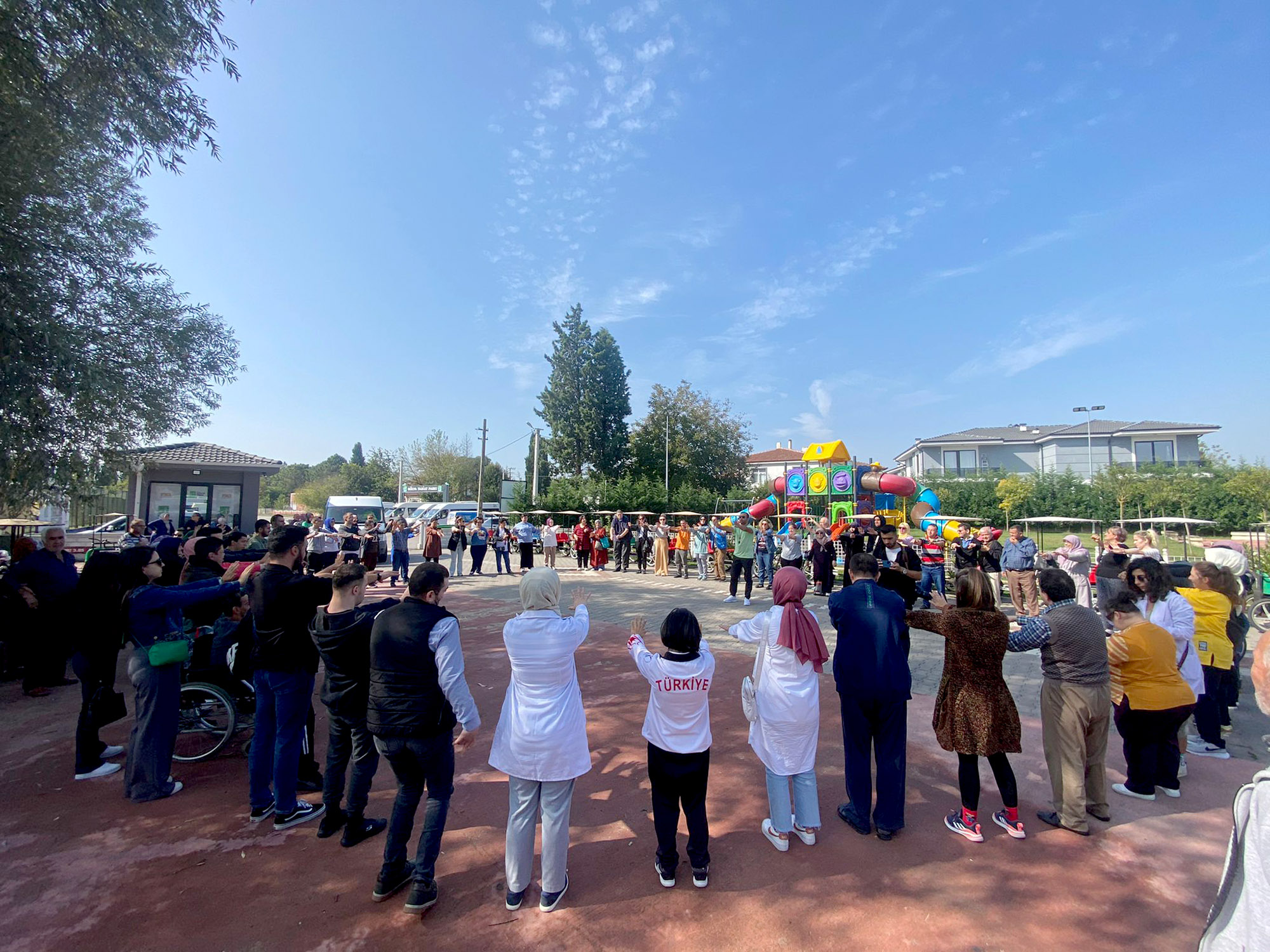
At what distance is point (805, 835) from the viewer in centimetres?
321

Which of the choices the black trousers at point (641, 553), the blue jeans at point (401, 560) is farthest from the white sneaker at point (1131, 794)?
the black trousers at point (641, 553)

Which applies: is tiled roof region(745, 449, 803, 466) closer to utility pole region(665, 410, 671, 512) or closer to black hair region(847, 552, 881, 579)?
utility pole region(665, 410, 671, 512)

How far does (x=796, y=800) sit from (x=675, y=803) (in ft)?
2.85

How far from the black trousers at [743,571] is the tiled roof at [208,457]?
17262 millimetres

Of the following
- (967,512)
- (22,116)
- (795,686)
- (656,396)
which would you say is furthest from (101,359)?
(967,512)

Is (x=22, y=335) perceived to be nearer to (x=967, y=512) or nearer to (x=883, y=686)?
(x=883, y=686)

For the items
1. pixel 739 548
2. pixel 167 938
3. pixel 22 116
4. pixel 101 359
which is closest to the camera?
pixel 167 938

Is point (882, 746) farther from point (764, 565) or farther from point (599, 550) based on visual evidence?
point (599, 550)

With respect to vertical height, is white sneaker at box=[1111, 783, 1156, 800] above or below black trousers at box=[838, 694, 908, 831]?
below

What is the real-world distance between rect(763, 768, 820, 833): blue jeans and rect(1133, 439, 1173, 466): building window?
1927 inches

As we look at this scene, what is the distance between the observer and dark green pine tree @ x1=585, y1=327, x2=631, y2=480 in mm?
39062

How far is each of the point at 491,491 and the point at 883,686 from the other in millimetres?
52162

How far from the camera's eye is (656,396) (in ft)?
131

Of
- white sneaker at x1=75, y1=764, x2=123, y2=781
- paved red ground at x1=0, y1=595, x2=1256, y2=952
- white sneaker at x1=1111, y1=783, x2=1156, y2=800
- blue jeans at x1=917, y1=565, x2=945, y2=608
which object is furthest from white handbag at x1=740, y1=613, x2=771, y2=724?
blue jeans at x1=917, y1=565, x2=945, y2=608
